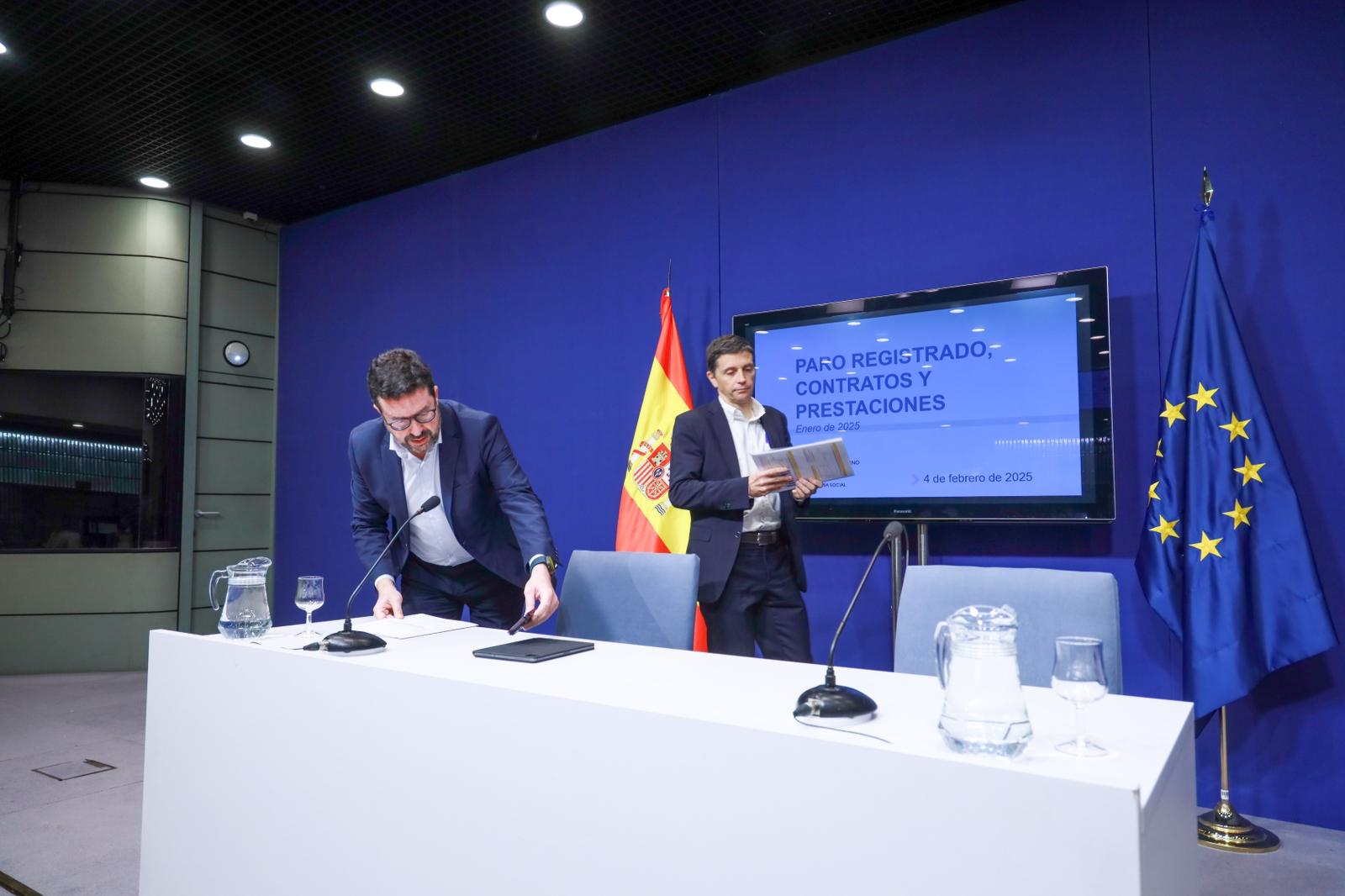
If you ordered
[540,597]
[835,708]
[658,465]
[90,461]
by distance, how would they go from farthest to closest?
[90,461], [658,465], [540,597], [835,708]

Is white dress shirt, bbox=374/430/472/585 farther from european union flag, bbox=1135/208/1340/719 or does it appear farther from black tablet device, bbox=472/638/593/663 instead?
european union flag, bbox=1135/208/1340/719

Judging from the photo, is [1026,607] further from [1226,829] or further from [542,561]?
[1226,829]

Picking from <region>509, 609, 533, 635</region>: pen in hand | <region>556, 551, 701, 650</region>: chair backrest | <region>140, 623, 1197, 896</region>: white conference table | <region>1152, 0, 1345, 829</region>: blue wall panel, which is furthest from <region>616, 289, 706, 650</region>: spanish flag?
<region>1152, 0, 1345, 829</region>: blue wall panel

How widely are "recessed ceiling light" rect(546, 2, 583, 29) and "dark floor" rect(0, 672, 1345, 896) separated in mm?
2984

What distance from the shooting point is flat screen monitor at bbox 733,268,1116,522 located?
3033 mm

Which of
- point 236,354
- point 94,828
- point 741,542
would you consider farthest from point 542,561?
point 236,354

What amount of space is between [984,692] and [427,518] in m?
1.88

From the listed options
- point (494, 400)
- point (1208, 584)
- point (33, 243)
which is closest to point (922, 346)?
point (1208, 584)

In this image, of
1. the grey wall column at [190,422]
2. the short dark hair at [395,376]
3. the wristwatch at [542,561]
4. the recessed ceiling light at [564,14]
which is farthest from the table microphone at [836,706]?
the grey wall column at [190,422]

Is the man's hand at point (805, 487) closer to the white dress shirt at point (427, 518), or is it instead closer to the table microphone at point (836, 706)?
the white dress shirt at point (427, 518)

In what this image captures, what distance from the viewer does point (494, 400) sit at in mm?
4926

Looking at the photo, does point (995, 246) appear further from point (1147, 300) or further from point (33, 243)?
point (33, 243)

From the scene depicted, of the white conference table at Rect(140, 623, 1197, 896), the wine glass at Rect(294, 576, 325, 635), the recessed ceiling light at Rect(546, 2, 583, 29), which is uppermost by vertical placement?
the recessed ceiling light at Rect(546, 2, 583, 29)

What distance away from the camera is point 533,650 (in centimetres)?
181
